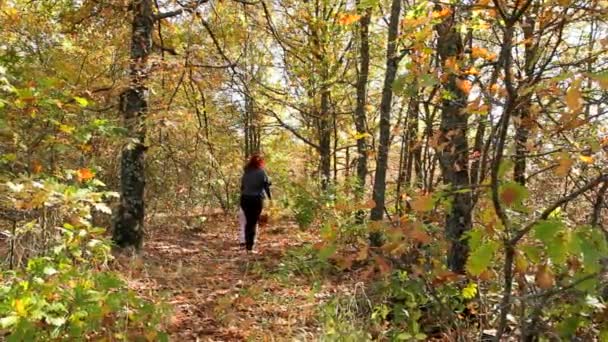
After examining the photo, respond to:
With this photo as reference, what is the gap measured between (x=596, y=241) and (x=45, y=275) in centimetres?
303

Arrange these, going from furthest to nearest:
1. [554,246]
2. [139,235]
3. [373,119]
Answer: [373,119] < [139,235] < [554,246]

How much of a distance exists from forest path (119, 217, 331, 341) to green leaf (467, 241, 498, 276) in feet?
7.69

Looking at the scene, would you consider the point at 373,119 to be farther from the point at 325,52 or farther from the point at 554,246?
the point at 554,246

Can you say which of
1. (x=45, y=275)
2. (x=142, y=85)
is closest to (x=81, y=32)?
(x=142, y=85)

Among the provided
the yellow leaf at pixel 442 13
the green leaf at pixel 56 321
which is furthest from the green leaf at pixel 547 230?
the green leaf at pixel 56 321

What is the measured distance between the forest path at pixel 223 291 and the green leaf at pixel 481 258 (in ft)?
7.69

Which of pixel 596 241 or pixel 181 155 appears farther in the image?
pixel 181 155

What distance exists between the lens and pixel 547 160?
3.09 meters

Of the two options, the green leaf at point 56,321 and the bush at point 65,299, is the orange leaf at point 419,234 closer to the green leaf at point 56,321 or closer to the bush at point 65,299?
the bush at point 65,299

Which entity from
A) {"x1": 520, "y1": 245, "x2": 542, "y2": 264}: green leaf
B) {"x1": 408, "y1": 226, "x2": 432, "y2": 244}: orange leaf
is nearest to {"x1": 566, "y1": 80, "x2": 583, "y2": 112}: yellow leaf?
{"x1": 520, "y1": 245, "x2": 542, "y2": 264}: green leaf

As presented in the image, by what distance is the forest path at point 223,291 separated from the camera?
453cm

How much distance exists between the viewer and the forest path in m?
4.53

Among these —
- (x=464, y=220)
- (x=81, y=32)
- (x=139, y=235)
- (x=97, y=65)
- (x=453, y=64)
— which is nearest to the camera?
(x=453, y=64)

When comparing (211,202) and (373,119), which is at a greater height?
(373,119)
